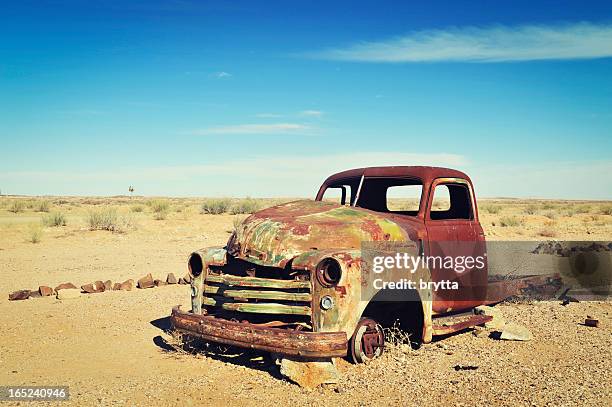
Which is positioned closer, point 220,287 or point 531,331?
point 220,287

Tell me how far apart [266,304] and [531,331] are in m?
3.64

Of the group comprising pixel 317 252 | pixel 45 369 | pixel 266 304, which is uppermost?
pixel 317 252

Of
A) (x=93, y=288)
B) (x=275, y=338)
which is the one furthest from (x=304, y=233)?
(x=93, y=288)

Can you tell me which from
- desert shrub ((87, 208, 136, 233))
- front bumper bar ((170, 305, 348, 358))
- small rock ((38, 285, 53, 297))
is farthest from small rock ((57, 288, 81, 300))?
desert shrub ((87, 208, 136, 233))

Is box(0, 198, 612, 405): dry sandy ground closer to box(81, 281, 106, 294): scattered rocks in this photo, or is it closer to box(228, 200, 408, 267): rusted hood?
box(81, 281, 106, 294): scattered rocks

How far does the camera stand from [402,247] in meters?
5.44

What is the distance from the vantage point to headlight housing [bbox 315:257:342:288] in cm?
464

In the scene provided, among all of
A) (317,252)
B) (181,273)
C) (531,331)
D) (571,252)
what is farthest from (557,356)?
(571,252)

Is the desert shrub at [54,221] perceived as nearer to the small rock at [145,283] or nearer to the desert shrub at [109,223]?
the desert shrub at [109,223]

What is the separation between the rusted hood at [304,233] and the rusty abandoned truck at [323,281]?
0.01 m

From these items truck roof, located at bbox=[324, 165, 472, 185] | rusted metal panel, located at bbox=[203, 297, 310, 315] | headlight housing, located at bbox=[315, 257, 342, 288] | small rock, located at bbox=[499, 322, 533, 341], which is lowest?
small rock, located at bbox=[499, 322, 533, 341]

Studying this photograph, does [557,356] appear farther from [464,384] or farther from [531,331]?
[464,384]

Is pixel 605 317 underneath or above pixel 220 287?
underneath

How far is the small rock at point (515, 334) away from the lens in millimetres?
6284
